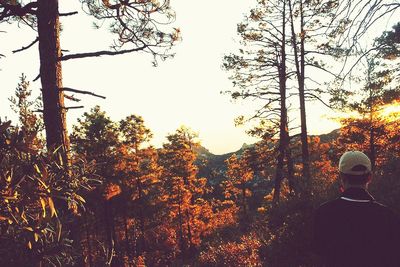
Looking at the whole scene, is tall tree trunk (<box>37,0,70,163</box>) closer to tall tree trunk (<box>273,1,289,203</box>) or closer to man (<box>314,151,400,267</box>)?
man (<box>314,151,400,267</box>)

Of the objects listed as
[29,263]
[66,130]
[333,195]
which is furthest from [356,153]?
[333,195]

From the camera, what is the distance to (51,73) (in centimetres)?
519

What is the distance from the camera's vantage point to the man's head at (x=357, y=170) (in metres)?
2.88

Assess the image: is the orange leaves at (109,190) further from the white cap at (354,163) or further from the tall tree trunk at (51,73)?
the white cap at (354,163)

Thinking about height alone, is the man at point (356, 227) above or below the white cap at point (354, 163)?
below

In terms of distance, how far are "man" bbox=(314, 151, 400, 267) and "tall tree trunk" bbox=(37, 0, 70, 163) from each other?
3645 millimetres

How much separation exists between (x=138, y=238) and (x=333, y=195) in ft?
102

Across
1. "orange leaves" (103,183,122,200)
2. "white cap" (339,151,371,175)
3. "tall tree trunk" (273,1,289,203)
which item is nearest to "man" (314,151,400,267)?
"white cap" (339,151,371,175)

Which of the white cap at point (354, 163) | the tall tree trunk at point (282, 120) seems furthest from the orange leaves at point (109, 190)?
the white cap at point (354, 163)

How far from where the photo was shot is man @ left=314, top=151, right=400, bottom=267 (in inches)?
107

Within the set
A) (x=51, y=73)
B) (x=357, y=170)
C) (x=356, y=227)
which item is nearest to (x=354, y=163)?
(x=357, y=170)

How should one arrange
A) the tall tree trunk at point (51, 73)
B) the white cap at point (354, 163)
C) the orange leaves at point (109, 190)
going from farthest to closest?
the orange leaves at point (109, 190) → the tall tree trunk at point (51, 73) → the white cap at point (354, 163)

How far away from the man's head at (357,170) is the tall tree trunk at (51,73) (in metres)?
3.72

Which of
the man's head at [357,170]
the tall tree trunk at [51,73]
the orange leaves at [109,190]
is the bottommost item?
the orange leaves at [109,190]
